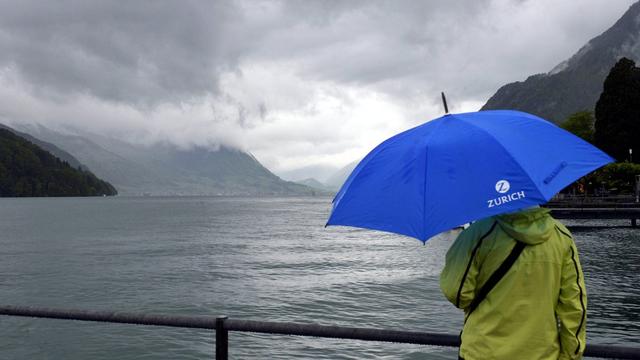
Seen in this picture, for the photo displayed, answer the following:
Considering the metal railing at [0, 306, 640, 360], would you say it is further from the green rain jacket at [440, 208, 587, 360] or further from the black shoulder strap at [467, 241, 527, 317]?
the black shoulder strap at [467, 241, 527, 317]

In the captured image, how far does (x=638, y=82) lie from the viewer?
317ft

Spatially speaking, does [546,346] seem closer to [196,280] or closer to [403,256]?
[196,280]

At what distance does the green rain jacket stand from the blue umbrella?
249 mm

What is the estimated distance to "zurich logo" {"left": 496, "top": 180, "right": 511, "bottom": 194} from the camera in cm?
301

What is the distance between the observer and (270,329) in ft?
12.7

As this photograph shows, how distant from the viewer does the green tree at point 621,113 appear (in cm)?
9525

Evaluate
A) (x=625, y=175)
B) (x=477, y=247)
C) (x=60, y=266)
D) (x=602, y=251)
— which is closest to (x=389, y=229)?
(x=477, y=247)

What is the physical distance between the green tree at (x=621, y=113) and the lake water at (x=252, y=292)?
38.0 m

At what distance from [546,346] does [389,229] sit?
116 cm

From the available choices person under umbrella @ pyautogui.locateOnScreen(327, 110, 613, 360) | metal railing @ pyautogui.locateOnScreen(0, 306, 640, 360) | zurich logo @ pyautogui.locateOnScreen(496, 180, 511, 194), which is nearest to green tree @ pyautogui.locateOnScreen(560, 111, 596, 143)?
metal railing @ pyautogui.locateOnScreen(0, 306, 640, 360)

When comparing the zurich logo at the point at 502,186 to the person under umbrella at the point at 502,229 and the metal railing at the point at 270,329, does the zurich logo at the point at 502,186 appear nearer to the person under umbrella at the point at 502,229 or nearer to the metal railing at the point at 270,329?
the person under umbrella at the point at 502,229

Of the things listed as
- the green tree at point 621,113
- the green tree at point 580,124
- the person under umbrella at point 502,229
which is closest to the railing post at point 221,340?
the person under umbrella at point 502,229

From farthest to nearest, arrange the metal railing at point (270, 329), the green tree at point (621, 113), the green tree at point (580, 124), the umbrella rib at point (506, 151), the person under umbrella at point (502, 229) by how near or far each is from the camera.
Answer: the green tree at point (580, 124) < the green tree at point (621, 113) < the metal railing at point (270, 329) < the person under umbrella at point (502, 229) < the umbrella rib at point (506, 151)

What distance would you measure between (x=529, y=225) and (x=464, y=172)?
0.49m
